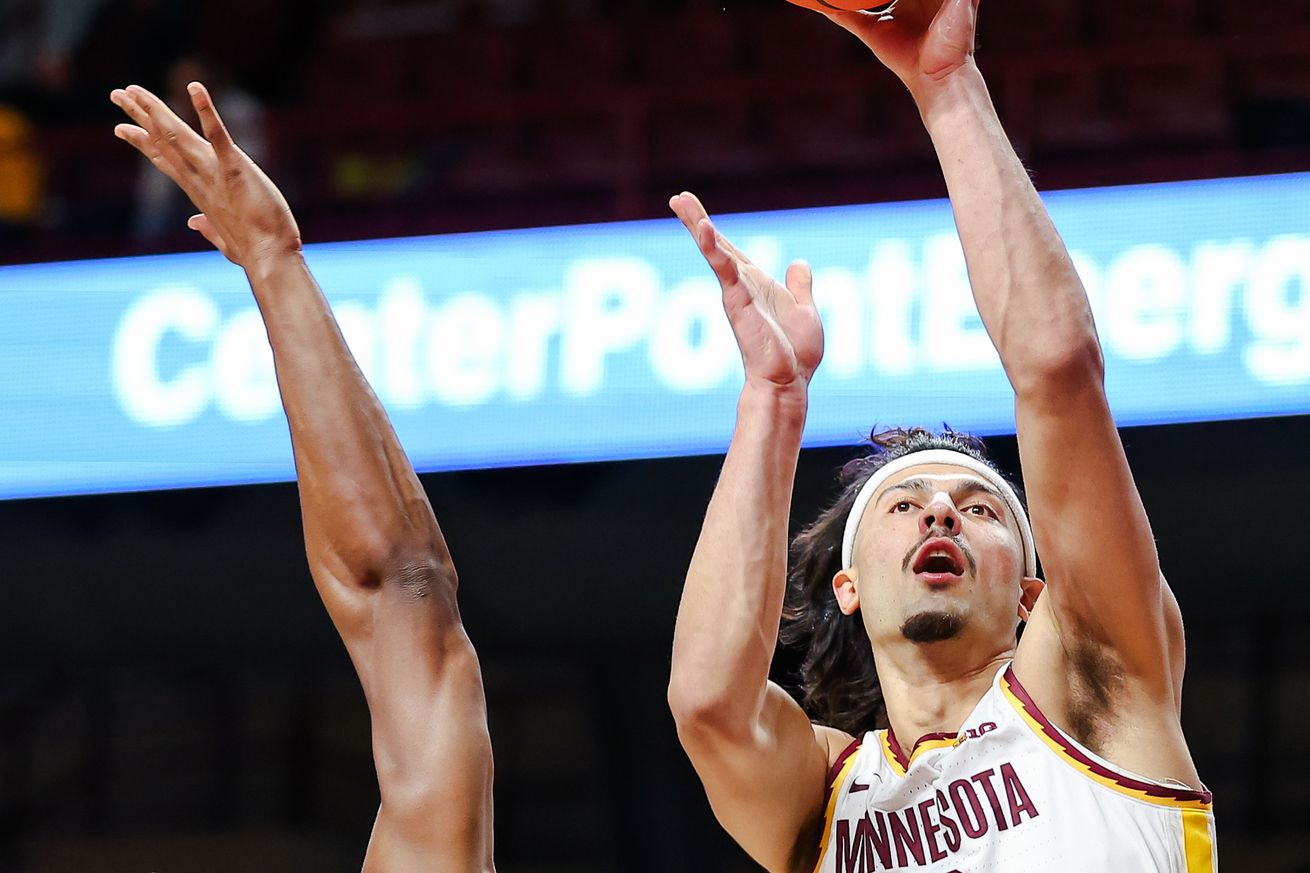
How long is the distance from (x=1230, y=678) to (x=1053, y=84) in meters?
2.67

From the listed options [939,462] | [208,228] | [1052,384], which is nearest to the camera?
[1052,384]

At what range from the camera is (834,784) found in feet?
10.1

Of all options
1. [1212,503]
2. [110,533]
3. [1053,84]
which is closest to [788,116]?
[1053,84]

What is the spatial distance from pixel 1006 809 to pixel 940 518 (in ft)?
2.04

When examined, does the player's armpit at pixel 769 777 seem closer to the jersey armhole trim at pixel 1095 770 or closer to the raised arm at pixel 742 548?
the raised arm at pixel 742 548

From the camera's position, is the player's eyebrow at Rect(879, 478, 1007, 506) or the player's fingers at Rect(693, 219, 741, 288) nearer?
the player's fingers at Rect(693, 219, 741, 288)

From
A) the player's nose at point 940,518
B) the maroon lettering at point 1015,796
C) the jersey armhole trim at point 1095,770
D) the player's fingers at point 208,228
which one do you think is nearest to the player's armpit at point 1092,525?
the jersey armhole trim at point 1095,770

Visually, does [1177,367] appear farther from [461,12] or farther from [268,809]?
[461,12]

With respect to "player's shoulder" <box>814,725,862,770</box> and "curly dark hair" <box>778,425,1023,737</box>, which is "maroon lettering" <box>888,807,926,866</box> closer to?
"player's shoulder" <box>814,725,862,770</box>

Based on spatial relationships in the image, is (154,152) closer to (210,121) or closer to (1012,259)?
(210,121)

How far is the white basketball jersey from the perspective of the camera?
8.60 ft

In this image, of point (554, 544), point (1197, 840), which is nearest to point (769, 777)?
point (1197, 840)

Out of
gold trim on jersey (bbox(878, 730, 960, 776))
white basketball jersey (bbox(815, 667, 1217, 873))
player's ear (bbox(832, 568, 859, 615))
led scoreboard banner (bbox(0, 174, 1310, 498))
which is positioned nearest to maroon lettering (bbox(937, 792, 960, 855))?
white basketball jersey (bbox(815, 667, 1217, 873))

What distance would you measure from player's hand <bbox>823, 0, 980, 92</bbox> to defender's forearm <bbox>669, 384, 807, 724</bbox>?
56 cm
